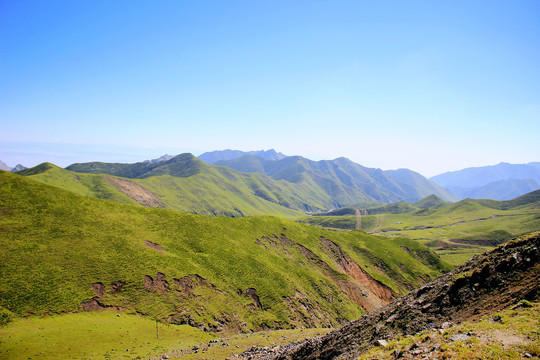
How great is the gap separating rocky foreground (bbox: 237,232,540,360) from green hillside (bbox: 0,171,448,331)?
35.6 meters

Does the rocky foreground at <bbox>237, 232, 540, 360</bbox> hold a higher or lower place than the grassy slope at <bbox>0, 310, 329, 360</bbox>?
higher

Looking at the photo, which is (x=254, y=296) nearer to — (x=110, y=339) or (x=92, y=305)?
(x=110, y=339)

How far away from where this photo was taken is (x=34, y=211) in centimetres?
6022

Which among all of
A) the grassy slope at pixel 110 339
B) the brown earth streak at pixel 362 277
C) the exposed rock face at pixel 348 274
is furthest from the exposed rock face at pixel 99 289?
the brown earth streak at pixel 362 277

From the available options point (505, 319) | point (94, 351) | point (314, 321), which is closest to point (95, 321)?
point (94, 351)

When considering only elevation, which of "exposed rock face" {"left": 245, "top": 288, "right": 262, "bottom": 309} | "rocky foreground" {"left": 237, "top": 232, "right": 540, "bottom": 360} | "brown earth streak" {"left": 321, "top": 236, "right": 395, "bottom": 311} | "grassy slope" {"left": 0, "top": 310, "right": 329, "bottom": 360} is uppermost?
"rocky foreground" {"left": 237, "top": 232, "right": 540, "bottom": 360}

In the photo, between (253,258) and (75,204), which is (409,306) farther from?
(75,204)

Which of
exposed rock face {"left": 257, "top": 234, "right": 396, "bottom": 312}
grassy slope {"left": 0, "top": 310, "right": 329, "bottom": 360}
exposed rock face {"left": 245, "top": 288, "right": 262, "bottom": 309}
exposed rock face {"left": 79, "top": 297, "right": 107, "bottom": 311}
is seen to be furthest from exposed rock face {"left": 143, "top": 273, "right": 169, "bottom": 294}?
exposed rock face {"left": 257, "top": 234, "right": 396, "bottom": 312}

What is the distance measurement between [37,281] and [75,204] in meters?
25.5

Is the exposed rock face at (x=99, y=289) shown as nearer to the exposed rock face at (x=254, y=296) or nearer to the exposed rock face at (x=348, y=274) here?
the exposed rock face at (x=254, y=296)

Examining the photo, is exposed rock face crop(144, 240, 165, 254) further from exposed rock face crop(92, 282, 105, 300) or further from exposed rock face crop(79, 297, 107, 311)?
exposed rock face crop(79, 297, 107, 311)

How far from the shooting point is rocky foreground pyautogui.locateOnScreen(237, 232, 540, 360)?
22.0m

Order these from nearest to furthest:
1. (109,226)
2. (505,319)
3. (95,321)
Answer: (505,319)
(95,321)
(109,226)

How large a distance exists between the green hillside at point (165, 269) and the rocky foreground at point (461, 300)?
117ft
